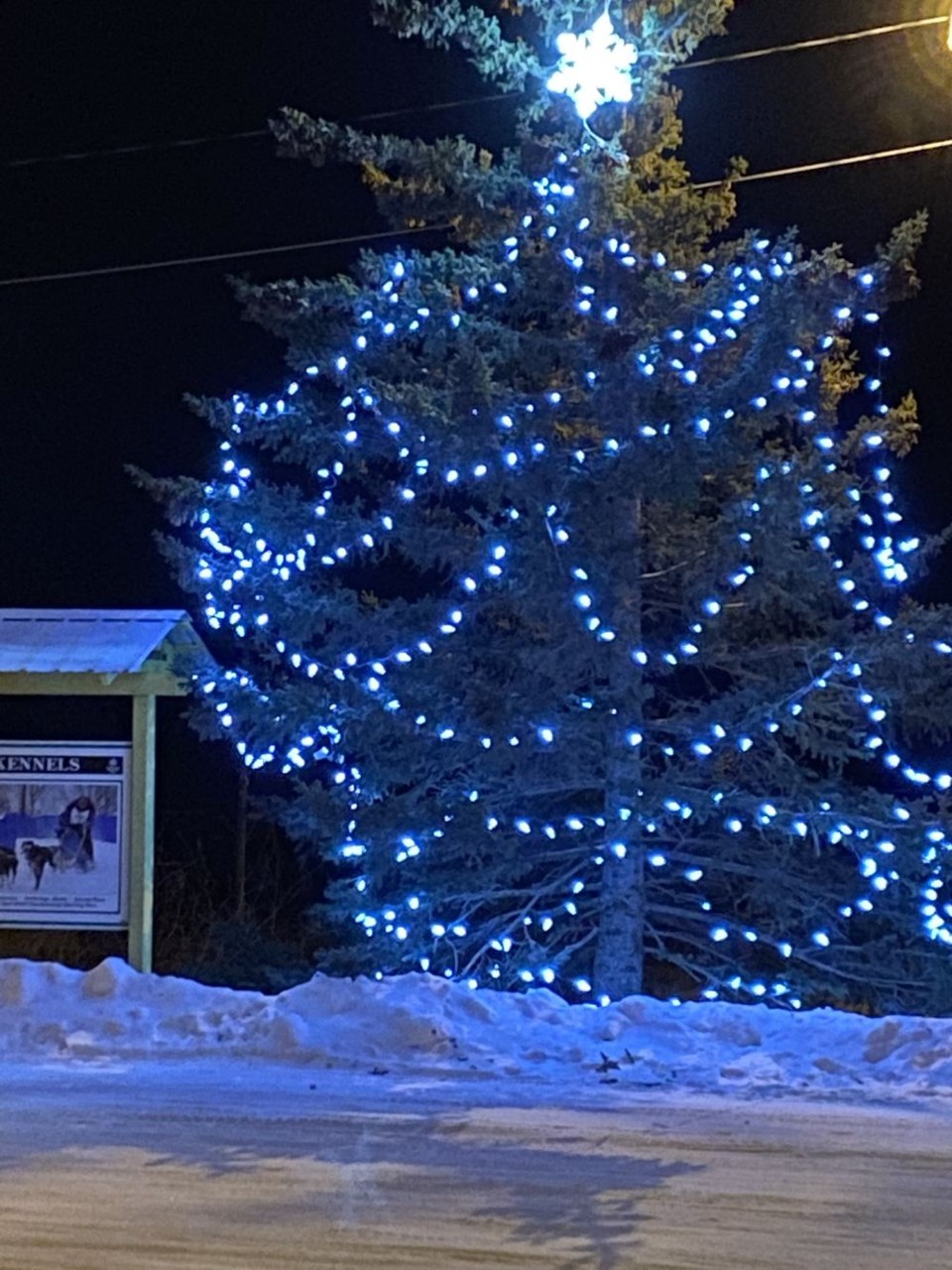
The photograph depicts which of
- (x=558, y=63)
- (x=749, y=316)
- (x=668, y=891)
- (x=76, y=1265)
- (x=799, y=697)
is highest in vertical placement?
(x=558, y=63)

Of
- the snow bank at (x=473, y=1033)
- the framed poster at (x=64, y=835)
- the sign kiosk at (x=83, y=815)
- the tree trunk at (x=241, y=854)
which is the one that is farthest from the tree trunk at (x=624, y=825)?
the tree trunk at (x=241, y=854)

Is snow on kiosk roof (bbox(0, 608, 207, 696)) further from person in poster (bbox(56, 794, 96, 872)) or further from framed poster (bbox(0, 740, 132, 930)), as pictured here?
person in poster (bbox(56, 794, 96, 872))

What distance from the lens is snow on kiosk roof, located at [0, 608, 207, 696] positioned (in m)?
11.2

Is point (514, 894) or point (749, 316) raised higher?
point (749, 316)

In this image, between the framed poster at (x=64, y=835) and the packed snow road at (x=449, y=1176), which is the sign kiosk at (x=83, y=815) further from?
the packed snow road at (x=449, y=1176)

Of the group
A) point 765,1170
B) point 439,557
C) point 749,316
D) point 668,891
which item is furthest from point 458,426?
point 765,1170

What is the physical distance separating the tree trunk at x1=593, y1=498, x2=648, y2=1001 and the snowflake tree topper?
2963mm

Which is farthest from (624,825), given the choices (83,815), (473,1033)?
(83,815)

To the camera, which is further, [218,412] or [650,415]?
[218,412]

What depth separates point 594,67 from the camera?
1082cm

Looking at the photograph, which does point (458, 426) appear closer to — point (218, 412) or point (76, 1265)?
point (218, 412)

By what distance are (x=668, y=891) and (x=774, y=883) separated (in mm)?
865

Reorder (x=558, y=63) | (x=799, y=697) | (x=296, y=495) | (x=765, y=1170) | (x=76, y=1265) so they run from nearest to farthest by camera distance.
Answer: (x=76, y=1265)
(x=765, y=1170)
(x=799, y=697)
(x=558, y=63)
(x=296, y=495)

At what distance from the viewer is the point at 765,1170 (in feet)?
20.8
